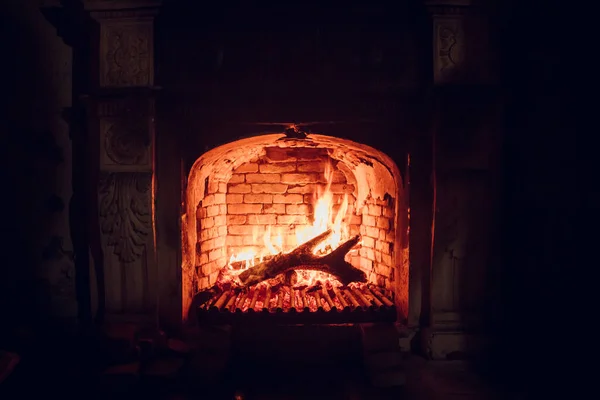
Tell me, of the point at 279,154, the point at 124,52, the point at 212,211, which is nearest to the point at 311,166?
the point at 279,154

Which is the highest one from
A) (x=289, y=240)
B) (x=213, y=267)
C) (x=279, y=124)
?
(x=279, y=124)

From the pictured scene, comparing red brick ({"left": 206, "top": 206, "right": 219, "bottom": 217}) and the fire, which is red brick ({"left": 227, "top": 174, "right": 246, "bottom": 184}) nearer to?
red brick ({"left": 206, "top": 206, "right": 219, "bottom": 217})

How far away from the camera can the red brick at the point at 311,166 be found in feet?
15.7

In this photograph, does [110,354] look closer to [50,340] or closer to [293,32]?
[50,340]

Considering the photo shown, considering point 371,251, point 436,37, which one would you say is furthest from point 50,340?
point 436,37

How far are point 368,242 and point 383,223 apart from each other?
44cm

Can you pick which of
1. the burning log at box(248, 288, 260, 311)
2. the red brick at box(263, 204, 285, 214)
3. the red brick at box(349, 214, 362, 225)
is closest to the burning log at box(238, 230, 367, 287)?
the burning log at box(248, 288, 260, 311)

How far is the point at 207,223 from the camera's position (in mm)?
4312

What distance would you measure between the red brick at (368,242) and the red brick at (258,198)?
1.24 m

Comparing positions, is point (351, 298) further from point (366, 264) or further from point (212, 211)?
point (212, 211)

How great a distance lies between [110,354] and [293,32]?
322 centimetres

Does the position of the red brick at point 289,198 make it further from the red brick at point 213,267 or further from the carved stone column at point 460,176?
the carved stone column at point 460,176

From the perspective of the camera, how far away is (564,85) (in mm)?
3402

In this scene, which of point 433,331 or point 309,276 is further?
point 309,276
